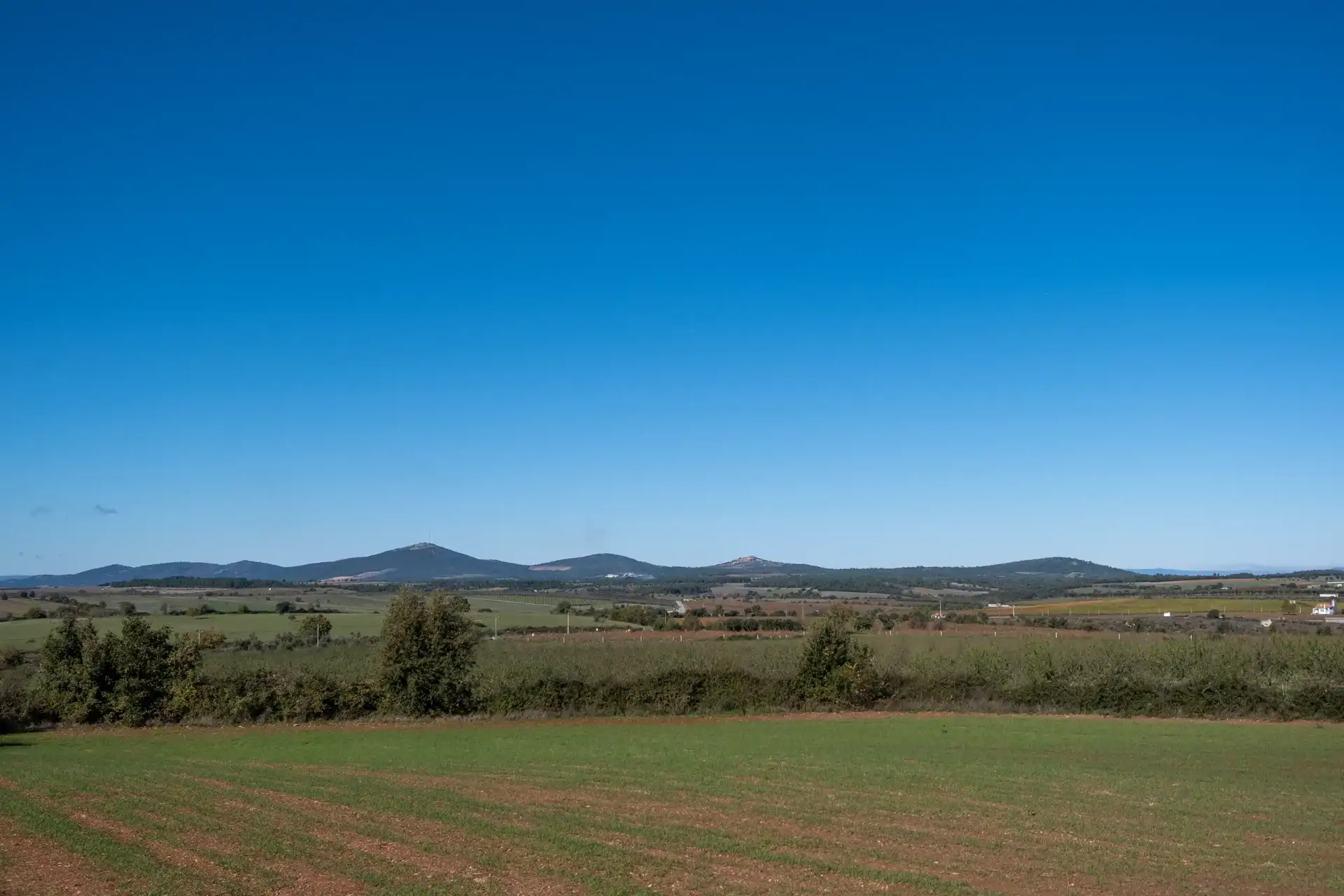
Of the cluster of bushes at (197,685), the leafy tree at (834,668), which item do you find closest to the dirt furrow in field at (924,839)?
the cluster of bushes at (197,685)

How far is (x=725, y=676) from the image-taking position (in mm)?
50469

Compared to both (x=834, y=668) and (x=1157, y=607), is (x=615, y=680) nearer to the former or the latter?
(x=834, y=668)

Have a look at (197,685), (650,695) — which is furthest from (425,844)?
(197,685)

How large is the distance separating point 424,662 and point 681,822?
118 ft

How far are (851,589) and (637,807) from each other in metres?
179

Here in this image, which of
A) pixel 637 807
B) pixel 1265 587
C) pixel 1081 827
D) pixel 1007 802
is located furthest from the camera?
pixel 1265 587

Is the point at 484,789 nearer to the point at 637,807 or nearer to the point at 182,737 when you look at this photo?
the point at 637,807

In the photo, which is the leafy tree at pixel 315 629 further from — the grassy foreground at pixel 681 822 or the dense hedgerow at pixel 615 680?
the grassy foreground at pixel 681 822

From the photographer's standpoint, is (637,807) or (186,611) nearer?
(637,807)

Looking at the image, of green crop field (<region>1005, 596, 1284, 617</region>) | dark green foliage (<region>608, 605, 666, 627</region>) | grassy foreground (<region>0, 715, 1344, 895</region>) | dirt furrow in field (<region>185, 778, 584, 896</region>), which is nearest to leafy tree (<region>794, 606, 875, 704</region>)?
grassy foreground (<region>0, 715, 1344, 895</region>)

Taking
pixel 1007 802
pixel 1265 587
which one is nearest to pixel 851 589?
pixel 1265 587

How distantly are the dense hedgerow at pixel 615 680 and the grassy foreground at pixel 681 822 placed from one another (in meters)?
17.9

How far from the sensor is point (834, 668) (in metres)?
50.1

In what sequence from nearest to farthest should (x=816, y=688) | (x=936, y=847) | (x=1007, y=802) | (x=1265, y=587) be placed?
(x=936, y=847) → (x=1007, y=802) → (x=816, y=688) → (x=1265, y=587)
